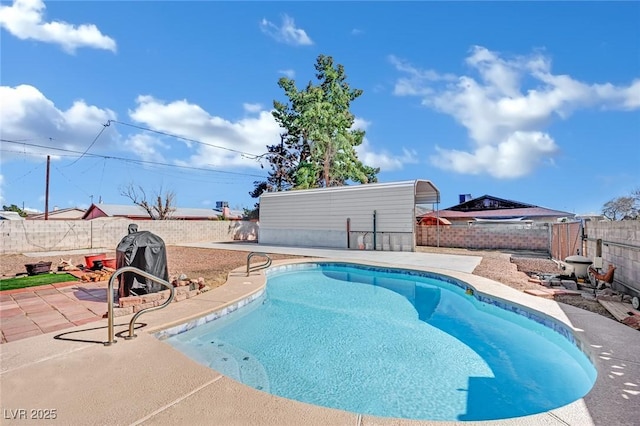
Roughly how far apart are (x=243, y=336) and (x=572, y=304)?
531 centimetres

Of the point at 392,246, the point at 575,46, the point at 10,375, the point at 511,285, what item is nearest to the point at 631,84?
the point at 575,46

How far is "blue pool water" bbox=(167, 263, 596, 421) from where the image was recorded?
9.75ft

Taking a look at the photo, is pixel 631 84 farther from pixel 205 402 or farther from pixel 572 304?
pixel 205 402

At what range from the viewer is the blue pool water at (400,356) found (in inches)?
117

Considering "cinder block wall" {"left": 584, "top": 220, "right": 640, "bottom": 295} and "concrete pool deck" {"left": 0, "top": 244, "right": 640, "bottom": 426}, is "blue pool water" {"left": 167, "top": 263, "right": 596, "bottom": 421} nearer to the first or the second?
"concrete pool deck" {"left": 0, "top": 244, "right": 640, "bottom": 426}

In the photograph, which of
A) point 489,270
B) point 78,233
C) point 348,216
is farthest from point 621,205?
point 78,233

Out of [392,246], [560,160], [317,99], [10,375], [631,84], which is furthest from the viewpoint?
[317,99]

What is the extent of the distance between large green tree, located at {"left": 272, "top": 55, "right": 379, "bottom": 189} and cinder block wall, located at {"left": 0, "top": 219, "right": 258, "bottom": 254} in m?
7.69

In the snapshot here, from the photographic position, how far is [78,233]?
14852 millimetres

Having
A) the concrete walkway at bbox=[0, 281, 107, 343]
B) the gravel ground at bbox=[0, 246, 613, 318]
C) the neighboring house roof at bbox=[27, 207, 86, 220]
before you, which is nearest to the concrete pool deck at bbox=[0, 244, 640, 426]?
the concrete walkway at bbox=[0, 281, 107, 343]

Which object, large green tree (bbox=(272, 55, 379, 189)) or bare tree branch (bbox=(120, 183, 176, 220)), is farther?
bare tree branch (bbox=(120, 183, 176, 220))

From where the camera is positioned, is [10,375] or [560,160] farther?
[560,160]

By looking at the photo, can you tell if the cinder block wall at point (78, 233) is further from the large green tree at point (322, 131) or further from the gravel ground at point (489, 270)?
the large green tree at point (322, 131)

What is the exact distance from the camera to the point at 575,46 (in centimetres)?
927
